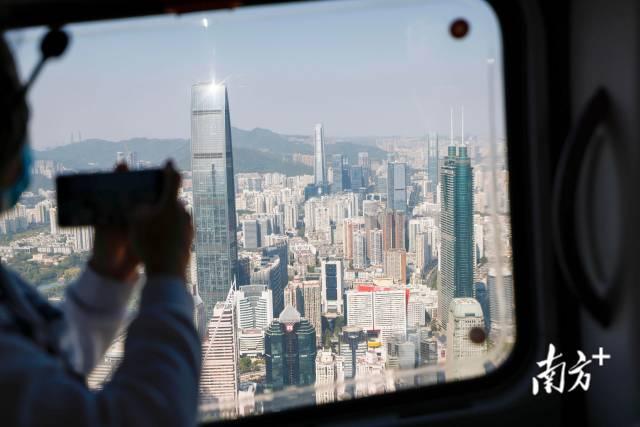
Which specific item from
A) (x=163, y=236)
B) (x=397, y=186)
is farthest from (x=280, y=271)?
(x=163, y=236)

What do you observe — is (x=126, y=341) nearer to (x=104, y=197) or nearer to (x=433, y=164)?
(x=104, y=197)

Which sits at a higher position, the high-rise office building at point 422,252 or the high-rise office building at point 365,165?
the high-rise office building at point 365,165

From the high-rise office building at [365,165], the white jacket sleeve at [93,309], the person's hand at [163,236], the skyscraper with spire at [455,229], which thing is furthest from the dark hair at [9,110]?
the skyscraper with spire at [455,229]

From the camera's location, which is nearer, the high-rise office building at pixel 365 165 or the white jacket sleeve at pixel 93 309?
the white jacket sleeve at pixel 93 309

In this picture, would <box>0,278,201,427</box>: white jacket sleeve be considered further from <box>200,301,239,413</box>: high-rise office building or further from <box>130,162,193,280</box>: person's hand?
<box>200,301,239,413</box>: high-rise office building

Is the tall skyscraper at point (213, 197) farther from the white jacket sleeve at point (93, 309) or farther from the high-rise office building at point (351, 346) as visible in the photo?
the white jacket sleeve at point (93, 309)

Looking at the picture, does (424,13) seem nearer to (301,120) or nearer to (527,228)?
(301,120)
